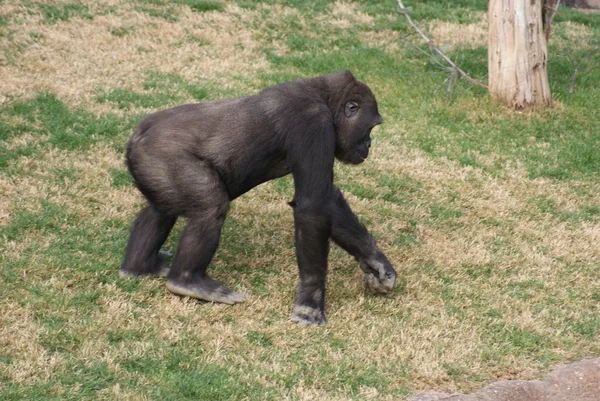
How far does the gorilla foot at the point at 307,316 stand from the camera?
5105 mm

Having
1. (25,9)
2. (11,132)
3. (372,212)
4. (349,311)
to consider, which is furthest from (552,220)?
(25,9)

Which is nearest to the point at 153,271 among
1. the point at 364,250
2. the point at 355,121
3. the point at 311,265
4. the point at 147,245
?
the point at 147,245

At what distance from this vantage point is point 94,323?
4.87m

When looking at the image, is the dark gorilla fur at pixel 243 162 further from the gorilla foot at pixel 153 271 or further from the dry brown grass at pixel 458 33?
the dry brown grass at pixel 458 33

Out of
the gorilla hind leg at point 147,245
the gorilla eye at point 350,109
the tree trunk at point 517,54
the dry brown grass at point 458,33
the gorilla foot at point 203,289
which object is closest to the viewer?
the gorilla foot at point 203,289

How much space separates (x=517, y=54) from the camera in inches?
360

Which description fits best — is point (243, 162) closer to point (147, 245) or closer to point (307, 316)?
point (147, 245)

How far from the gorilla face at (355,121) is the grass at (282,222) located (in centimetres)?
96

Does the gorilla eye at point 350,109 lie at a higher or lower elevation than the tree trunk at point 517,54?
higher

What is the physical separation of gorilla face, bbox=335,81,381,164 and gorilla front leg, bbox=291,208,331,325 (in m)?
0.63

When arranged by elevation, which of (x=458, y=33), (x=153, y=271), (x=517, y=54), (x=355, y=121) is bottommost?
(x=458, y=33)

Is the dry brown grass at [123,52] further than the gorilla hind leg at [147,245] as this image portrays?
Yes

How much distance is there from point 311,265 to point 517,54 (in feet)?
16.4

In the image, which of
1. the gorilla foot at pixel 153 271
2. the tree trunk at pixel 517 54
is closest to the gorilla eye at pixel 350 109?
the gorilla foot at pixel 153 271
